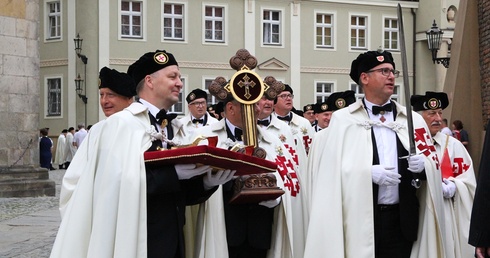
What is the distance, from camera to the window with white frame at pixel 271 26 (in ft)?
140

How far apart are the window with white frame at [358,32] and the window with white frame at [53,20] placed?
14.8 metres

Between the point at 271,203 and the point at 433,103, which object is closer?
the point at 271,203

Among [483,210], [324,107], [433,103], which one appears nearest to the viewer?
[483,210]

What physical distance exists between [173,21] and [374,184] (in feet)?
114

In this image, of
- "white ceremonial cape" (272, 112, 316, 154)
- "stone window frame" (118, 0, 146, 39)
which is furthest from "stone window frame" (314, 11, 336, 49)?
"white ceremonial cape" (272, 112, 316, 154)

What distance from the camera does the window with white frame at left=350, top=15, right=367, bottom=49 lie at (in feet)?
147

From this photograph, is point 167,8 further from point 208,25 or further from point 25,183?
point 25,183

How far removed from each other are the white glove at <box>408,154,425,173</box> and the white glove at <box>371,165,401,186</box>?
12cm

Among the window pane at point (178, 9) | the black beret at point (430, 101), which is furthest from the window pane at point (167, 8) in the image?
the black beret at point (430, 101)

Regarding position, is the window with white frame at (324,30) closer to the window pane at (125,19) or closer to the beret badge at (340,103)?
the window pane at (125,19)

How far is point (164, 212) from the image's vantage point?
5.64 m

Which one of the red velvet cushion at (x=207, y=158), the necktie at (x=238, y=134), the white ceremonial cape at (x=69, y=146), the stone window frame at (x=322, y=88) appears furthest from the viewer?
the stone window frame at (x=322, y=88)

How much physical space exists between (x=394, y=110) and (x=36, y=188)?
13.5m

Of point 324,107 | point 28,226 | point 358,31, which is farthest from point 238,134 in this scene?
point 358,31
